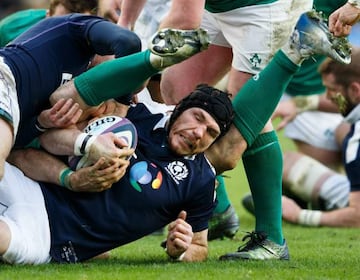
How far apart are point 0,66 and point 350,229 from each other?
322cm

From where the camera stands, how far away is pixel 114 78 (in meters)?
4.74

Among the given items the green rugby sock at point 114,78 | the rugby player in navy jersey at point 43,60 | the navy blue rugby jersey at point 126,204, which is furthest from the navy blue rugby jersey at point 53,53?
the navy blue rugby jersey at point 126,204

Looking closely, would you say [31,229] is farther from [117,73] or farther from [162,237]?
[162,237]

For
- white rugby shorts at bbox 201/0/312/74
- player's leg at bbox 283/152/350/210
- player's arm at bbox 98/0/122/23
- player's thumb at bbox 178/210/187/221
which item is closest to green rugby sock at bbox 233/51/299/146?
white rugby shorts at bbox 201/0/312/74

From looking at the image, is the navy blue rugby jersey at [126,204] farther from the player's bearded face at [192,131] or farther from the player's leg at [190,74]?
the player's leg at [190,74]

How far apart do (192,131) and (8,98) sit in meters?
0.83

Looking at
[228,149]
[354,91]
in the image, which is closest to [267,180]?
[228,149]

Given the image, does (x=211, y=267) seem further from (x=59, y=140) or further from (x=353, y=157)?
(x=353, y=157)

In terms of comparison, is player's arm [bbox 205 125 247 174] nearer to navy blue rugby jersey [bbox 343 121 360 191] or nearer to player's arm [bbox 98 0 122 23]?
player's arm [bbox 98 0 122 23]

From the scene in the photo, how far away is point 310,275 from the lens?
4.54 m

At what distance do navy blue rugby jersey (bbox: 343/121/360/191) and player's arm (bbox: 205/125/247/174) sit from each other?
89.8 inches

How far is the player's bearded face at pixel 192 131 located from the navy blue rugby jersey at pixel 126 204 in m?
0.07

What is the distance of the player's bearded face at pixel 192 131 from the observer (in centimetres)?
483

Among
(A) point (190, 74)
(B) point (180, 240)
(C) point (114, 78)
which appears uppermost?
(C) point (114, 78)
